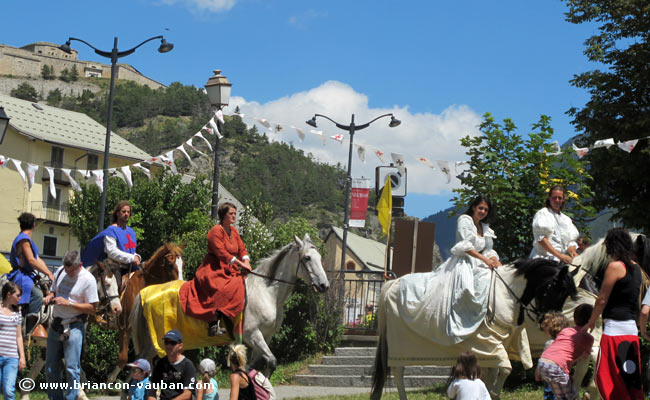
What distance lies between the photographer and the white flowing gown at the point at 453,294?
10523 mm

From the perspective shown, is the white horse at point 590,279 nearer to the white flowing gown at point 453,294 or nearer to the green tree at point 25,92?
the white flowing gown at point 453,294

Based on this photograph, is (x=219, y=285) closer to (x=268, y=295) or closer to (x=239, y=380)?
(x=268, y=295)

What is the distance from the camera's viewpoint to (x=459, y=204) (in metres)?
16.5

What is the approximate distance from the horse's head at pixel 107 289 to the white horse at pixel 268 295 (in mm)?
436

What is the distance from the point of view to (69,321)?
10281mm

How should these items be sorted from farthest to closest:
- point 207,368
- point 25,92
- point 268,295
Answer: point 25,92 → point 268,295 → point 207,368

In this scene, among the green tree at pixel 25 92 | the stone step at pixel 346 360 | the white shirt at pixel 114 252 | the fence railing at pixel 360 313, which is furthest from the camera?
the green tree at pixel 25 92

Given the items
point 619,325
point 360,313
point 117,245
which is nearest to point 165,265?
point 117,245

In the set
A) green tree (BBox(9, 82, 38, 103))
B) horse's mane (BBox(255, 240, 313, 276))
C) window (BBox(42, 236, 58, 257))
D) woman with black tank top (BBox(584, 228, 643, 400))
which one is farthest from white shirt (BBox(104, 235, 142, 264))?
green tree (BBox(9, 82, 38, 103))

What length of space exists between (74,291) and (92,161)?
58506mm

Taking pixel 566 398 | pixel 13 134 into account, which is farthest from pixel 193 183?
pixel 566 398

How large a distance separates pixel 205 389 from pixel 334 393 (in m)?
5.95

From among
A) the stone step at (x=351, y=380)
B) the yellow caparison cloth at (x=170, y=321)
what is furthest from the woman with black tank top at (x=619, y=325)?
the stone step at (x=351, y=380)

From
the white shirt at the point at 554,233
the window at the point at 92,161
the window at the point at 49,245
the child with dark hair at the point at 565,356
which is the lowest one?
the window at the point at 49,245
